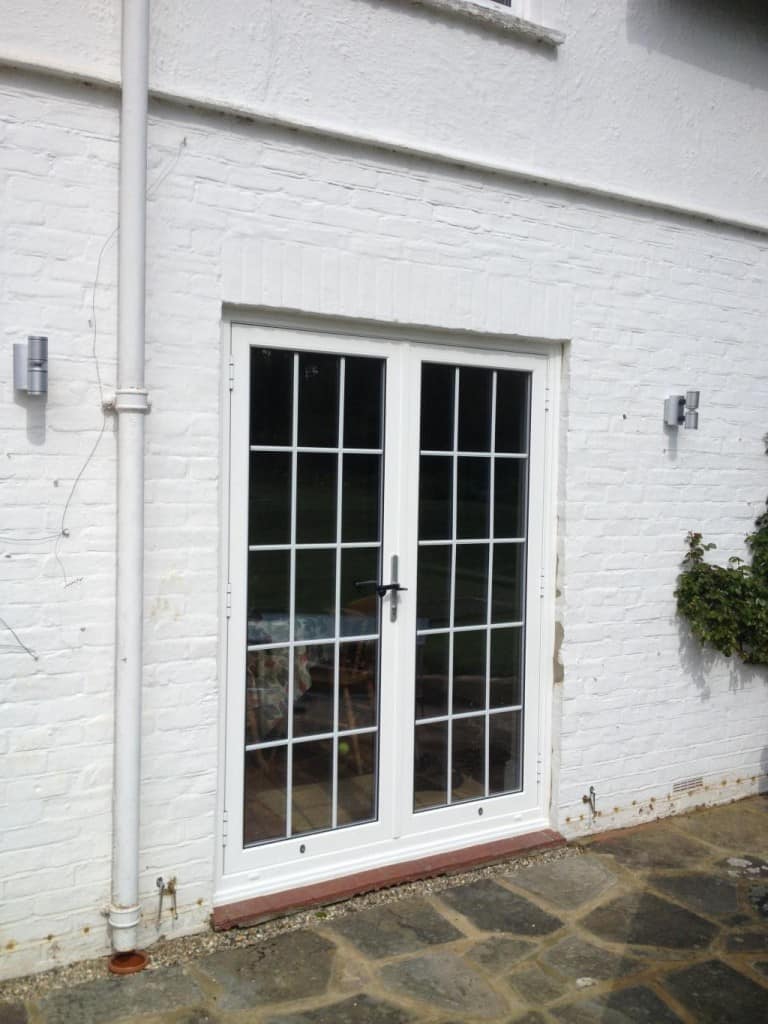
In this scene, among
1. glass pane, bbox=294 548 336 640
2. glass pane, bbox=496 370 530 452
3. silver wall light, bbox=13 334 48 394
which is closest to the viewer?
silver wall light, bbox=13 334 48 394

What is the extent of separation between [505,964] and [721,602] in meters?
2.39

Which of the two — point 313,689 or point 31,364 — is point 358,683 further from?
point 31,364

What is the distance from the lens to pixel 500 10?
488 cm

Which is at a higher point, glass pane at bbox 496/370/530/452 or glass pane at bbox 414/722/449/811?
glass pane at bbox 496/370/530/452

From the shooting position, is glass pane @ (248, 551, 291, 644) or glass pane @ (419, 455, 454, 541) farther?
glass pane @ (419, 455, 454, 541)

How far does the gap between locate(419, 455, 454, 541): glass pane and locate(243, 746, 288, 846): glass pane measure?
1.23m

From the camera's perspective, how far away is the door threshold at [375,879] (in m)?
4.19

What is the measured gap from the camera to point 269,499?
14.2ft

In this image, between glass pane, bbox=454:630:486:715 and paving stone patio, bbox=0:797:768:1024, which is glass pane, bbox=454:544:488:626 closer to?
glass pane, bbox=454:630:486:715

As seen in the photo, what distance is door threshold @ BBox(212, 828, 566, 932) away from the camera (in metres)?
4.19

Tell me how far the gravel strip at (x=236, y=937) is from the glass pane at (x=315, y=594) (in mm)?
1191

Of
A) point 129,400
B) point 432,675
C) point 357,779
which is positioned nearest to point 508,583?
point 432,675

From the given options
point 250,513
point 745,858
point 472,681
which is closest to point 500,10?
point 250,513

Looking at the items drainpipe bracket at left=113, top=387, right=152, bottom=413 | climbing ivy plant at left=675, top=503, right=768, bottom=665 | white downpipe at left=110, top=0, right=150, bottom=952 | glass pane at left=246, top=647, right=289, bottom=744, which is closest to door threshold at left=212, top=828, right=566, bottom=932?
white downpipe at left=110, top=0, right=150, bottom=952
